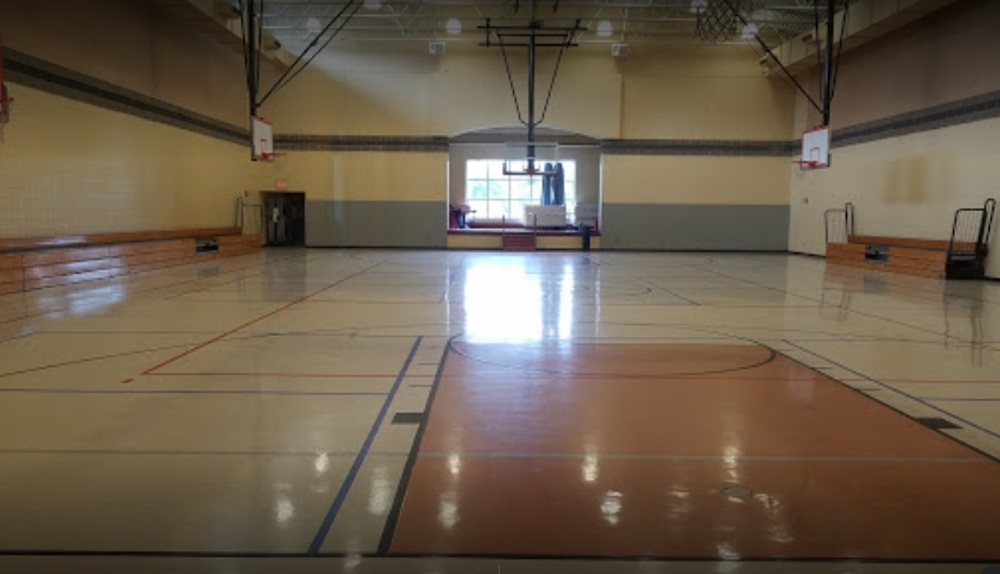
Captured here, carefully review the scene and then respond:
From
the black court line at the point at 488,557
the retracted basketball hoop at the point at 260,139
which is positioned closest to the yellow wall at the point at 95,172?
the retracted basketball hoop at the point at 260,139

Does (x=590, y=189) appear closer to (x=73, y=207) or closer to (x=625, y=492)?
(x=73, y=207)

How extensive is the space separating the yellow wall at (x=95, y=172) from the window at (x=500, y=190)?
11277mm

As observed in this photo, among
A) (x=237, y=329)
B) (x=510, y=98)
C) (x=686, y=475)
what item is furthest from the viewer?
(x=510, y=98)

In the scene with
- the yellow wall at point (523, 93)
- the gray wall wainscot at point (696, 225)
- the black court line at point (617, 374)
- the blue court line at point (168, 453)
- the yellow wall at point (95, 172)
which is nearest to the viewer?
the blue court line at point (168, 453)

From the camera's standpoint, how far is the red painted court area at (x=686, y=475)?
8.04 ft

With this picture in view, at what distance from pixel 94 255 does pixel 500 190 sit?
1778 cm

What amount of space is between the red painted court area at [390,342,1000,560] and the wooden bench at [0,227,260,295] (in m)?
8.20

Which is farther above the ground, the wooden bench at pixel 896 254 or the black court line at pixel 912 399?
the wooden bench at pixel 896 254

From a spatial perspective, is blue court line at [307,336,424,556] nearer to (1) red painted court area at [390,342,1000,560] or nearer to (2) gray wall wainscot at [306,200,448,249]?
(1) red painted court area at [390,342,1000,560]

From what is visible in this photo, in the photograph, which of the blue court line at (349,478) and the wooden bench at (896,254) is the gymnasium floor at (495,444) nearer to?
the blue court line at (349,478)

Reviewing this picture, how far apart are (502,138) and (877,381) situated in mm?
23005

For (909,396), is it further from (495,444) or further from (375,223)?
(375,223)

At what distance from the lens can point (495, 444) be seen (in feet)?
11.4

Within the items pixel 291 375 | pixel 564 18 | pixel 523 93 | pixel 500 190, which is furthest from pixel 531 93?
pixel 291 375
